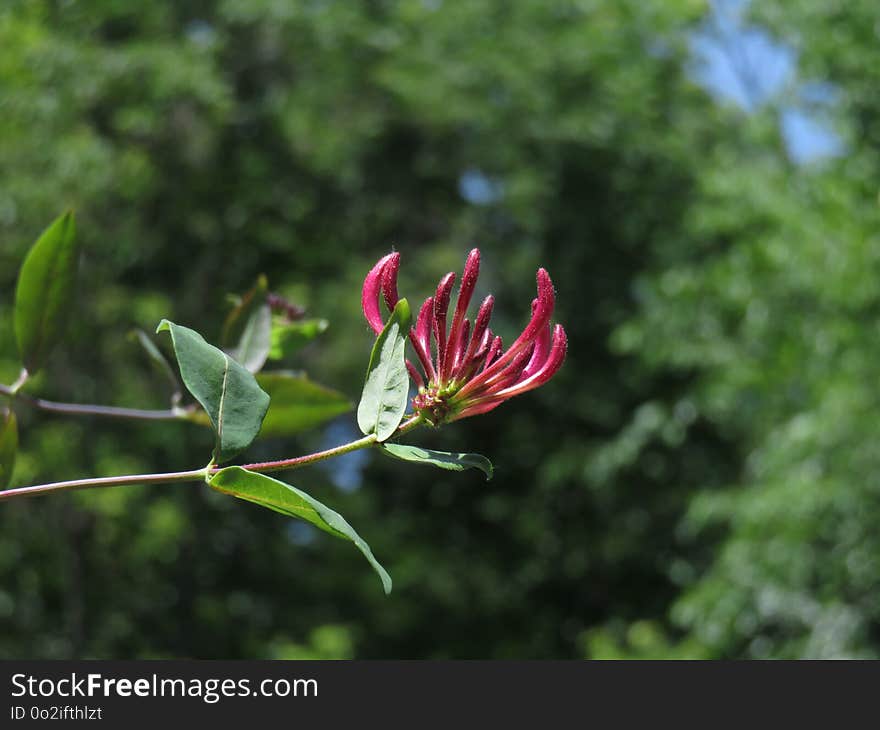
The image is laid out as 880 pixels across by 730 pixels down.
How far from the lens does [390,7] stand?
18.8 ft

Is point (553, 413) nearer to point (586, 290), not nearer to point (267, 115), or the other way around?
point (586, 290)

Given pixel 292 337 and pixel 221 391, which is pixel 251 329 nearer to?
pixel 292 337

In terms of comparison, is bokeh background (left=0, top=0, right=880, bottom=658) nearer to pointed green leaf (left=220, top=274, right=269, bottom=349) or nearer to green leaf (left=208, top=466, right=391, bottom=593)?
pointed green leaf (left=220, top=274, right=269, bottom=349)

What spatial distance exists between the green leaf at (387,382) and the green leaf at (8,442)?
17 centimetres

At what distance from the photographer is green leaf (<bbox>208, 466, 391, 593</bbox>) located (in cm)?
38

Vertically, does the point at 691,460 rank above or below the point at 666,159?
below

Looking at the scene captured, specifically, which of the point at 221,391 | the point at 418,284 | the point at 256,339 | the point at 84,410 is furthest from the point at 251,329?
the point at 418,284

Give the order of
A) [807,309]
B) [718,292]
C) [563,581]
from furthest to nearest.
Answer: [563,581] < [718,292] < [807,309]

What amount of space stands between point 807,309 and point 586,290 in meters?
2.18

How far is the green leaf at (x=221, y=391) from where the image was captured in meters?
0.41

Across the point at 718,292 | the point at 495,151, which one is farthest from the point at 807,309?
the point at 495,151

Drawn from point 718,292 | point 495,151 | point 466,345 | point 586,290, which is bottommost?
point 466,345

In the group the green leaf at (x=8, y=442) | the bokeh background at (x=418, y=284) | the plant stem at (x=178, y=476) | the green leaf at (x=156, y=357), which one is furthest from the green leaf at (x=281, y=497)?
the bokeh background at (x=418, y=284)

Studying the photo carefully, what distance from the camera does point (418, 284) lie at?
17.9 ft
